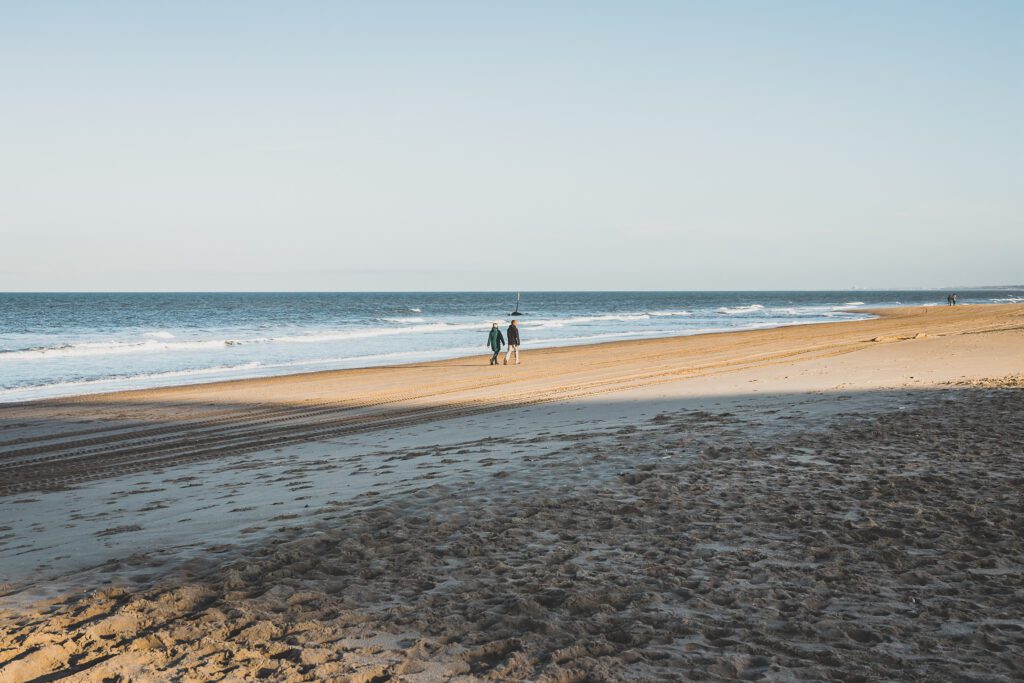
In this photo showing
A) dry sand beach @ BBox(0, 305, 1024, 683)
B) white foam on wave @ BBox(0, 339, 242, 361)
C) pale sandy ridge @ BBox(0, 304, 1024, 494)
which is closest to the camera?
dry sand beach @ BBox(0, 305, 1024, 683)

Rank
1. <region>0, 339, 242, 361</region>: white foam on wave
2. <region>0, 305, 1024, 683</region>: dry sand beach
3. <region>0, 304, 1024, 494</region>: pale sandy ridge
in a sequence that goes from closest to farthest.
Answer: <region>0, 305, 1024, 683</region>: dry sand beach → <region>0, 304, 1024, 494</region>: pale sandy ridge → <region>0, 339, 242, 361</region>: white foam on wave

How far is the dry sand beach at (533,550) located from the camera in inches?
170

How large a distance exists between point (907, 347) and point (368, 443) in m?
21.2

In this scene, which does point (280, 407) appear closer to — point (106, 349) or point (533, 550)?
point (533, 550)

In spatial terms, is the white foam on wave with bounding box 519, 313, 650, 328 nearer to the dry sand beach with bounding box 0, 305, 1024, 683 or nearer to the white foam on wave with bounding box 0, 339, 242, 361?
the white foam on wave with bounding box 0, 339, 242, 361

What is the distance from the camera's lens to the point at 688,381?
19.1 metres

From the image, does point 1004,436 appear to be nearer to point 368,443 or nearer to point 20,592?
point 368,443

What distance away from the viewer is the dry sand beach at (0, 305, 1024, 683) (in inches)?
170

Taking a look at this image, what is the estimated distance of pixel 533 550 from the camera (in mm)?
6000

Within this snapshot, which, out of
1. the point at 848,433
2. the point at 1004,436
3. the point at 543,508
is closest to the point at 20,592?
the point at 543,508

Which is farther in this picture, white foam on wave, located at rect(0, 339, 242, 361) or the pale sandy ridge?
white foam on wave, located at rect(0, 339, 242, 361)

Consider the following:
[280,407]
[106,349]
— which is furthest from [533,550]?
[106,349]

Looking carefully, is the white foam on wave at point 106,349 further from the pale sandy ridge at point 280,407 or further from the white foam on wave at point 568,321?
the white foam on wave at point 568,321

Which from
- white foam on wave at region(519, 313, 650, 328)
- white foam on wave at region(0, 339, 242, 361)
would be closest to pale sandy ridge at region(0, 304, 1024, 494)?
white foam on wave at region(0, 339, 242, 361)
